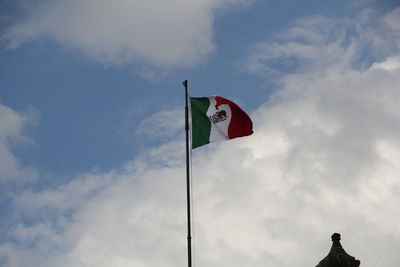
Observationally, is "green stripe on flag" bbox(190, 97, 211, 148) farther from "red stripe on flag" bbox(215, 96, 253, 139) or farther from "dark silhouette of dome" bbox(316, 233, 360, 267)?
"dark silhouette of dome" bbox(316, 233, 360, 267)

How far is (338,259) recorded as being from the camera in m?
17.3

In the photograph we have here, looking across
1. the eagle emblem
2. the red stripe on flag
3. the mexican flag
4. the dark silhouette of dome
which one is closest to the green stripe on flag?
the mexican flag

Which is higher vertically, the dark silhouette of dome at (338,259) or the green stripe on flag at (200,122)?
the green stripe on flag at (200,122)

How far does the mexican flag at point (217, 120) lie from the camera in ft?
78.4

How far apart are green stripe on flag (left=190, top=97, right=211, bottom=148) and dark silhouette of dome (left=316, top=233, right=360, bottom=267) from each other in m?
7.88

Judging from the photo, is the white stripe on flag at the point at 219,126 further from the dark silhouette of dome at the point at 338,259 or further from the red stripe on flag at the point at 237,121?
the dark silhouette of dome at the point at 338,259

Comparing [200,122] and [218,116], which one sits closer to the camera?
[200,122]

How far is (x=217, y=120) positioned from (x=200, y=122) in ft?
2.45

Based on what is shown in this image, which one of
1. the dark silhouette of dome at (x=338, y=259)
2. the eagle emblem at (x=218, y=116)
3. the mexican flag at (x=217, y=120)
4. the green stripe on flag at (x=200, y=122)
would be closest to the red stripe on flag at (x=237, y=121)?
the mexican flag at (x=217, y=120)

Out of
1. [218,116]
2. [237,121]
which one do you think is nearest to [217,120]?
[218,116]

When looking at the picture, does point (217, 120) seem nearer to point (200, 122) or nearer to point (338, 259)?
point (200, 122)

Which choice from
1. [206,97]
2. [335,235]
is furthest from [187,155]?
[335,235]

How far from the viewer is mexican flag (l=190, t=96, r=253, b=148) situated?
941 inches

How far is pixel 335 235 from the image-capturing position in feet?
58.2
